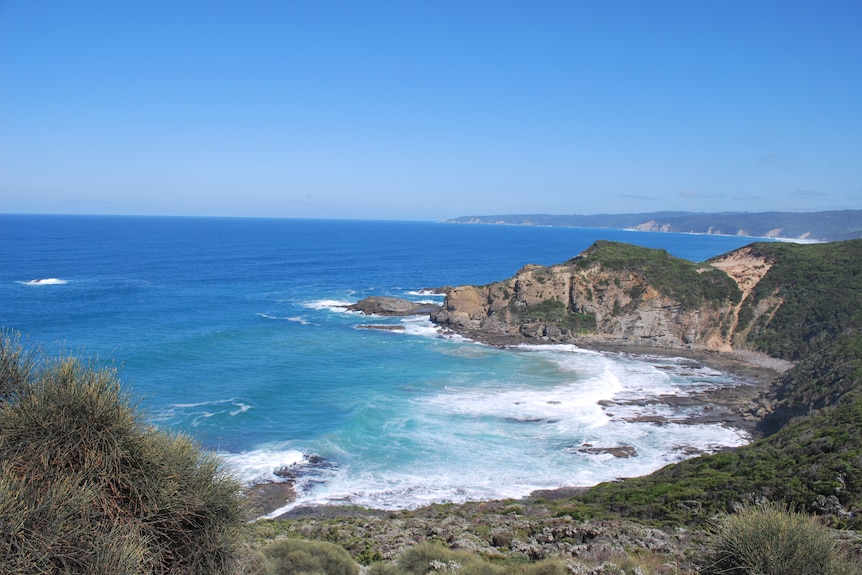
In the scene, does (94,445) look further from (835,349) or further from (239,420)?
(835,349)

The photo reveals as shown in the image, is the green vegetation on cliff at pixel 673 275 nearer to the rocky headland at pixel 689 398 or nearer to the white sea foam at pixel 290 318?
the rocky headland at pixel 689 398

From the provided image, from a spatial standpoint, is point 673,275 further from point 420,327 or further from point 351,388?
point 351,388

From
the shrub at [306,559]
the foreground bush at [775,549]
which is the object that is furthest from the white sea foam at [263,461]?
the foreground bush at [775,549]

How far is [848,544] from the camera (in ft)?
47.8

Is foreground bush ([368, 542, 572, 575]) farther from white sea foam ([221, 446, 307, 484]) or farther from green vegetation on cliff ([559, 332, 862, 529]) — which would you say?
white sea foam ([221, 446, 307, 484])

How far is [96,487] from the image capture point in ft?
31.8

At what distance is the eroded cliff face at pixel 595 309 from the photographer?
63406mm

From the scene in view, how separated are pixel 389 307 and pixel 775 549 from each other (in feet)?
216

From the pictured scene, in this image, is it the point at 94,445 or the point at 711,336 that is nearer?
the point at 94,445

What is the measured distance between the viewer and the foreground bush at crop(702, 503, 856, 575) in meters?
10.1

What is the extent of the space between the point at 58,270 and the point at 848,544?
10630cm

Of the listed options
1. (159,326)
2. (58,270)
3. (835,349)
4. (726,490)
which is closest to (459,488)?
(726,490)

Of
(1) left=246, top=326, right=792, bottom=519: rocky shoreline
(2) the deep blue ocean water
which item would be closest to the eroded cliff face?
(1) left=246, top=326, right=792, bottom=519: rocky shoreline

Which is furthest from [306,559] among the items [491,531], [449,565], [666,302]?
[666,302]
